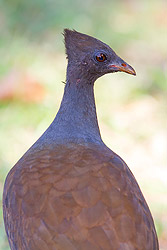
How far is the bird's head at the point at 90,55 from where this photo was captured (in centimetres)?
395

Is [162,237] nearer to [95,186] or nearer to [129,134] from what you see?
[95,186]

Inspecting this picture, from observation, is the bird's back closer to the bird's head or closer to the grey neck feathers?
the grey neck feathers

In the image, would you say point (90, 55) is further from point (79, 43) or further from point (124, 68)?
point (124, 68)

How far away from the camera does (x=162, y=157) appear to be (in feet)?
19.1

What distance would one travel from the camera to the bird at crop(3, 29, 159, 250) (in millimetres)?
3160

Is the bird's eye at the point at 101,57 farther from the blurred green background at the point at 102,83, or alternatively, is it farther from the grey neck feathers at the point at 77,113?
the blurred green background at the point at 102,83

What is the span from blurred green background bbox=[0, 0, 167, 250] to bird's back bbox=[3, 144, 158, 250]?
1.04m

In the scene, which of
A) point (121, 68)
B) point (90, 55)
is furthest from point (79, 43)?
point (121, 68)

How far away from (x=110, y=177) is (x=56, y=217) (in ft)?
1.32

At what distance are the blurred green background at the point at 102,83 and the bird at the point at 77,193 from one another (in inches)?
40.1

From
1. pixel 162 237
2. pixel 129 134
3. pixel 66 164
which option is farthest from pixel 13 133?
pixel 66 164

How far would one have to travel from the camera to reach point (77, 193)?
3318 millimetres

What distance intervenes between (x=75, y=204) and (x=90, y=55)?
108cm

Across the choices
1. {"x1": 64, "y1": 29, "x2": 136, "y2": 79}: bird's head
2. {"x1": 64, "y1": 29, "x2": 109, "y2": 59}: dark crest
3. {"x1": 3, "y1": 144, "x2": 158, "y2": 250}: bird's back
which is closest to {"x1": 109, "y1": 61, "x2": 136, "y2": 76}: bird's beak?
{"x1": 64, "y1": 29, "x2": 136, "y2": 79}: bird's head
